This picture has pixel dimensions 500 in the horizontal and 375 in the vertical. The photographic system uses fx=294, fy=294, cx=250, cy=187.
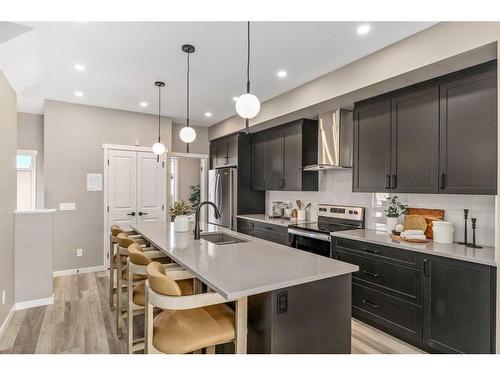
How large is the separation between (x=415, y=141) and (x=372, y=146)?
498mm

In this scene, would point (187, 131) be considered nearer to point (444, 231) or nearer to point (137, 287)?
point (137, 287)

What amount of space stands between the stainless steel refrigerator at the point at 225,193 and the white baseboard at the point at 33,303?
288cm

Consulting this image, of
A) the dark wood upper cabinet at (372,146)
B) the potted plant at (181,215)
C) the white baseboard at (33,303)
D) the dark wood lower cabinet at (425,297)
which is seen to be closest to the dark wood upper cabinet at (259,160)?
the dark wood upper cabinet at (372,146)

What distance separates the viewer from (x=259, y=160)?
17.9ft

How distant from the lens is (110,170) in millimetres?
5199

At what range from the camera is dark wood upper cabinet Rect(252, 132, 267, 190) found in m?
5.29

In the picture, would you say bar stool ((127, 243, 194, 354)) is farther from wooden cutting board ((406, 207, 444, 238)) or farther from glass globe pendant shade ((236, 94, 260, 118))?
wooden cutting board ((406, 207, 444, 238))

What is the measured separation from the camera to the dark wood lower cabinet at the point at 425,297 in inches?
86.7

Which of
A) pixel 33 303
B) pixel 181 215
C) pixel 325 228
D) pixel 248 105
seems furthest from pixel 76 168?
pixel 325 228

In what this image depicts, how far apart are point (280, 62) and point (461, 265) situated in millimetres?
2562

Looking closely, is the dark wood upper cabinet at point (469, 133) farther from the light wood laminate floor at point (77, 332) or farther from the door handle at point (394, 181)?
the light wood laminate floor at point (77, 332)

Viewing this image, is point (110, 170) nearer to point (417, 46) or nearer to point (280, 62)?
point (280, 62)
